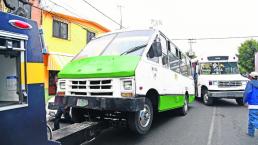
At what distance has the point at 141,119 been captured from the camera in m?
6.76

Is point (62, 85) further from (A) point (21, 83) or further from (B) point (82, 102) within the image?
(A) point (21, 83)

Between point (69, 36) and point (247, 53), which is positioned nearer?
point (69, 36)

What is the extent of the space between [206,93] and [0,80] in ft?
41.1

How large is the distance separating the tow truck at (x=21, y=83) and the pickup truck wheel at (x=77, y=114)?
2.90 metres

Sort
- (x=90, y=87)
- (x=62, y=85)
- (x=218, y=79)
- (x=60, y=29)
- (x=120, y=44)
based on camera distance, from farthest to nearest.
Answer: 1. (x=60, y=29)
2. (x=218, y=79)
3. (x=120, y=44)
4. (x=62, y=85)
5. (x=90, y=87)

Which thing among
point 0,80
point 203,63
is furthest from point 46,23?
point 0,80

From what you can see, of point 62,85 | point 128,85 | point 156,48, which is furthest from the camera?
point 156,48

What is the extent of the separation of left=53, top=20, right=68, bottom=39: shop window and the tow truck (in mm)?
16476

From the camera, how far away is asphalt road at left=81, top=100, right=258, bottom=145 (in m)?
7.18

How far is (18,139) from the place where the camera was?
146 inches

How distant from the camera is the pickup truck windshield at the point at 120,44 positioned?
23.9 feet

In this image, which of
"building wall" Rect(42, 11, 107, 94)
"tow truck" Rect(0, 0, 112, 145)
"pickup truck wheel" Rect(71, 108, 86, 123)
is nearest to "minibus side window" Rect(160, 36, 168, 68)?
"pickup truck wheel" Rect(71, 108, 86, 123)

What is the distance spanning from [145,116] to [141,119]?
17cm

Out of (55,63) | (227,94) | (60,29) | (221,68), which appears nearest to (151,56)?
(227,94)
